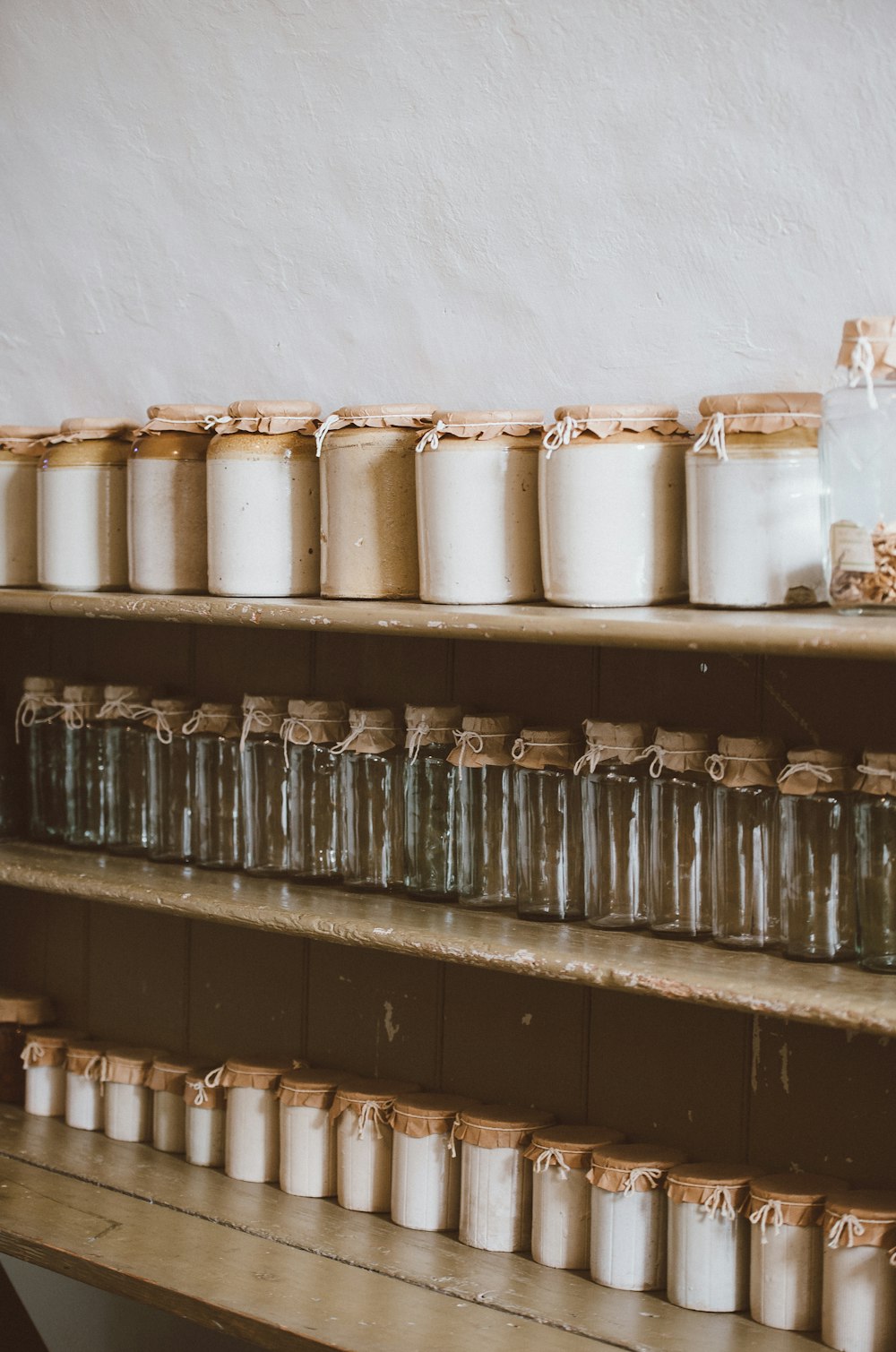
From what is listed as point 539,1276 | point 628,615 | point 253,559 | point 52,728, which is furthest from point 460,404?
point 539,1276

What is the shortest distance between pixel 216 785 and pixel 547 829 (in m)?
0.50

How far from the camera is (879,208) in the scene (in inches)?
59.7

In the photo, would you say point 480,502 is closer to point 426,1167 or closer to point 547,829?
point 547,829

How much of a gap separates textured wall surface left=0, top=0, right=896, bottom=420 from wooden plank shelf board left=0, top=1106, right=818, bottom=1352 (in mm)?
988

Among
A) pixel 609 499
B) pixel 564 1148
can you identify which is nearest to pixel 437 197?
pixel 609 499

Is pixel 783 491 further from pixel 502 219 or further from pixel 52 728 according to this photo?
pixel 52 728

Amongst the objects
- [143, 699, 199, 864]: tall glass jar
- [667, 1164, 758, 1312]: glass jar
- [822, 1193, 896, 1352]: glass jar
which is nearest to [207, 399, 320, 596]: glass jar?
[143, 699, 199, 864]: tall glass jar

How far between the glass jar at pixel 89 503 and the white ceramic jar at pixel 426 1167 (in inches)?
30.0

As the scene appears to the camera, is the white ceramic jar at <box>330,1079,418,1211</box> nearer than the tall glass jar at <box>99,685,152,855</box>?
Yes

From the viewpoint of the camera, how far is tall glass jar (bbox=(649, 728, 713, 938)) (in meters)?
1.55

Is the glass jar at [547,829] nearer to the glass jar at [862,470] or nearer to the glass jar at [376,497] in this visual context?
the glass jar at [376,497]

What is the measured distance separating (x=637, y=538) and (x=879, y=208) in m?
0.43

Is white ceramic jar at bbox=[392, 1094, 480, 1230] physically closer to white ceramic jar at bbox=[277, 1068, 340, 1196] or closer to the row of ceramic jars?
the row of ceramic jars

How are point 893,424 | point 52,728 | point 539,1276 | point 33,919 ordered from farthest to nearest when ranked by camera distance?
point 33,919, point 52,728, point 539,1276, point 893,424
